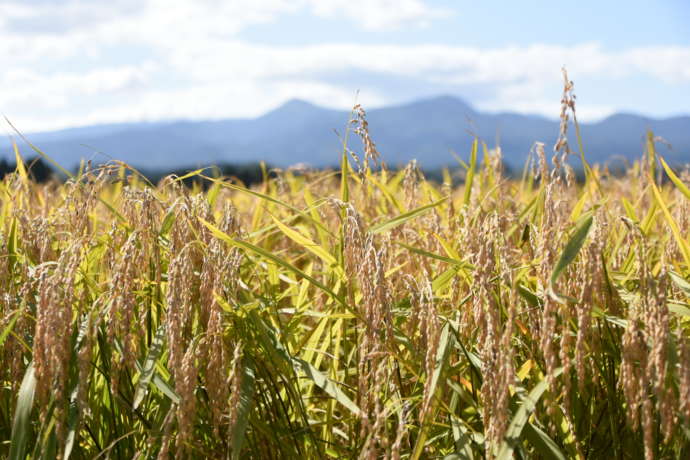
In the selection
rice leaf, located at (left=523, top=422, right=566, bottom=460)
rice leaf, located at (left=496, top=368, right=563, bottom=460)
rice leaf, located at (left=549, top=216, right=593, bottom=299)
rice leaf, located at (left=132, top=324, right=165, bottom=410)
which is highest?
rice leaf, located at (left=549, top=216, right=593, bottom=299)

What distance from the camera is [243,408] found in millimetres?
1381

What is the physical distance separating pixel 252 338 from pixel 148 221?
38 cm

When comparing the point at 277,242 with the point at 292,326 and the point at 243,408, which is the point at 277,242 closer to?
the point at 292,326

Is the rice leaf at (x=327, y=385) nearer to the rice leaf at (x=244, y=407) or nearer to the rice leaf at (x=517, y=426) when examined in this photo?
the rice leaf at (x=244, y=407)

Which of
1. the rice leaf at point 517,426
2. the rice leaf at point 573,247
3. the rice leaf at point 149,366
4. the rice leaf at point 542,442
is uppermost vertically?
the rice leaf at point 573,247

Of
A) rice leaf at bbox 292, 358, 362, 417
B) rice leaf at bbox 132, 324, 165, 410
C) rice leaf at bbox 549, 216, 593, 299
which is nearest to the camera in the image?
rice leaf at bbox 549, 216, 593, 299

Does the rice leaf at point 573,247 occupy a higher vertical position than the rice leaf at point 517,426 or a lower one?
higher

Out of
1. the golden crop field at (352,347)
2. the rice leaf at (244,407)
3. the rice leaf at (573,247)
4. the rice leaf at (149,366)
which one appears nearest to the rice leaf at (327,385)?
the golden crop field at (352,347)

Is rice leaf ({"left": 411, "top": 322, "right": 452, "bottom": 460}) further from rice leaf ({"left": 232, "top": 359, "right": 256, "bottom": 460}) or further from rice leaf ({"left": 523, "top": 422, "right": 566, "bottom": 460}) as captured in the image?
rice leaf ({"left": 232, "top": 359, "right": 256, "bottom": 460})

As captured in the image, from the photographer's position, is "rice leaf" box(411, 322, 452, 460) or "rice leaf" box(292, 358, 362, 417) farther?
"rice leaf" box(292, 358, 362, 417)

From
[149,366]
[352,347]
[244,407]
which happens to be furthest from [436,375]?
[352,347]

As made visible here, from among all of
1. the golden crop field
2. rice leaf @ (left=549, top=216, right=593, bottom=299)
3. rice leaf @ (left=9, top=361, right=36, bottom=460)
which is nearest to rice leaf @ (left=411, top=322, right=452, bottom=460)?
the golden crop field

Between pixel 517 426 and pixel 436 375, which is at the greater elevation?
pixel 436 375

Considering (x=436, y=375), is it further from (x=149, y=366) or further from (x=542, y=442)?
(x=149, y=366)
